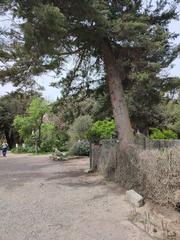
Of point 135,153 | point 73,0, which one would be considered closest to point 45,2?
point 73,0

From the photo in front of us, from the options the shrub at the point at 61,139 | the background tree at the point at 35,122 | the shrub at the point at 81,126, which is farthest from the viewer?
the background tree at the point at 35,122

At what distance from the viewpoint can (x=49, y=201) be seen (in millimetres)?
10695

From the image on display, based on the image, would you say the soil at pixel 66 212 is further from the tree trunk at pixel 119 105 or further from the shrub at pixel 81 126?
the shrub at pixel 81 126

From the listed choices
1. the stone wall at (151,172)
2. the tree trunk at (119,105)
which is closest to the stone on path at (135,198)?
the stone wall at (151,172)

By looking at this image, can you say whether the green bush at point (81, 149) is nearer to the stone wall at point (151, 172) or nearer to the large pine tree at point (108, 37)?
the large pine tree at point (108, 37)

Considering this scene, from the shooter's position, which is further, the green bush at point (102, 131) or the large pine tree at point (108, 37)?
the green bush at point (102, 131)

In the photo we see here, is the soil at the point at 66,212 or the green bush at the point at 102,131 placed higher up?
the green bush at the point at 102,131

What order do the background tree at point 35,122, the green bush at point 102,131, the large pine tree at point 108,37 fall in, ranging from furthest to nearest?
the background tree at point 35,122, the green bush at point 102,131, the large pine tree at point 108,37

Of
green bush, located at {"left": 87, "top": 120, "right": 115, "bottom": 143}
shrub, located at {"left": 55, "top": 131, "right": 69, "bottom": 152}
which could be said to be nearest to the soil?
green bush, located at {"left": 87, "top": 120, "right": 115, "bottom": 143}

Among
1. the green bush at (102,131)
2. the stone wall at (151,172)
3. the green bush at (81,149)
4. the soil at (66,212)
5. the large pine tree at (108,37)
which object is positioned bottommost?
the soil at (66,212)

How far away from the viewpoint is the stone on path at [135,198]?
9.94 m

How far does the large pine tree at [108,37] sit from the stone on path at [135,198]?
508 cm

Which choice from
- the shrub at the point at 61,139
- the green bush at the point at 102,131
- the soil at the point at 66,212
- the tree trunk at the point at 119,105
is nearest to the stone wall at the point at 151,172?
the soil at the point at 66,212

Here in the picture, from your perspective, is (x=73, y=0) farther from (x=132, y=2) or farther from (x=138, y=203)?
(x=138, y=203)
